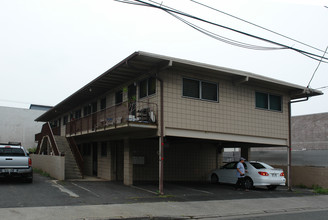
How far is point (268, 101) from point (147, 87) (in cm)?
715

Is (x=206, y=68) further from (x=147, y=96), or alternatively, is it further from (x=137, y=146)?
(x=137, y=146)

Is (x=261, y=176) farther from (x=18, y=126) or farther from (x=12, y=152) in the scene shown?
(x=18, y=126)

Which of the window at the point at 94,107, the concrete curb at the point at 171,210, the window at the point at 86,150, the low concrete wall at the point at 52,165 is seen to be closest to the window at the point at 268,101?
the concrete curb at the point at 171,210

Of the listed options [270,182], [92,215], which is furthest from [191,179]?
[92,215]

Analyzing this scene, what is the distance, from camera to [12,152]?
50.0 feet

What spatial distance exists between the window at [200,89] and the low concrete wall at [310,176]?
8.11 metres

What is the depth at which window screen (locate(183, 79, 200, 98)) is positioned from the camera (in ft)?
49.8

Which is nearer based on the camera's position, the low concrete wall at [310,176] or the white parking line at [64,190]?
the white parking line at [64,190]

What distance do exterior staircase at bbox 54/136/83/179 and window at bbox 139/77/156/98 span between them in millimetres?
6278

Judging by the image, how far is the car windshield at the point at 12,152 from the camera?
591 inches

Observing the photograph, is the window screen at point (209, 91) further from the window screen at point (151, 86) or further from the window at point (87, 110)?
the window at point (87, 110)

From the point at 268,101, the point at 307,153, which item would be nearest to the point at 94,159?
the point at 268,101

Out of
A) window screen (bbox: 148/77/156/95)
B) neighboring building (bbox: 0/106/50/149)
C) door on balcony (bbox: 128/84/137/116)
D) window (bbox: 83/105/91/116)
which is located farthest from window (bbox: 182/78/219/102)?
neighboring building (bbox: 0/106/50/149)

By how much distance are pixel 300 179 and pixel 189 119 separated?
31.7 feet
